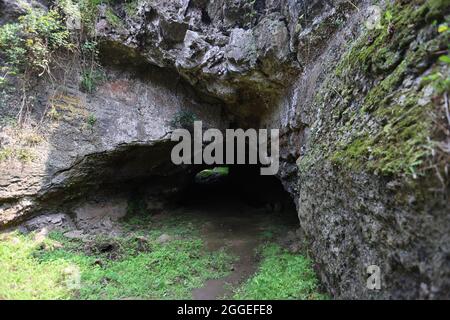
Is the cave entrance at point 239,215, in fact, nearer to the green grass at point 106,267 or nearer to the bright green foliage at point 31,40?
the green grass at point 106,267

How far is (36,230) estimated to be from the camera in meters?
6.92

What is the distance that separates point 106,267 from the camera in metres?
5.61

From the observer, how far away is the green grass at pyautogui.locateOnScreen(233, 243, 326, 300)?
13.6 ft

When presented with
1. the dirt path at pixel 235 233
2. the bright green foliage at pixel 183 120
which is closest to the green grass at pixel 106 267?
the dirt path at pixel 235 233

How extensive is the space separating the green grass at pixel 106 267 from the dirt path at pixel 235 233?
0.86 ft

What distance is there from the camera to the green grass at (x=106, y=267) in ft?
15.1

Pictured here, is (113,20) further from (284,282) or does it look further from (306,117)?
(284,282)

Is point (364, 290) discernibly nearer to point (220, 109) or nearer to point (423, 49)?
point (423, 49)

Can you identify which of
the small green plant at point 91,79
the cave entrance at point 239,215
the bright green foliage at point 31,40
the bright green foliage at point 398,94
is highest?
the bright green foliage at point 31,40

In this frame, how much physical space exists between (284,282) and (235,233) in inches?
146

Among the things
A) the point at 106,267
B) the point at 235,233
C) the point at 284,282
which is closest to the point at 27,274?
the point at 106,267

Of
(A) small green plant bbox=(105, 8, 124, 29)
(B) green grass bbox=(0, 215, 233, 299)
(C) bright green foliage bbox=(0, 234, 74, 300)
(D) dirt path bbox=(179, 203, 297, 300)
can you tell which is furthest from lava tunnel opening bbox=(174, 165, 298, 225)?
(A) small green plant bbox=(105, 8, 124, 29)

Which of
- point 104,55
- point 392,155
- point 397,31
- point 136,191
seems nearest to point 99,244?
point 136,191

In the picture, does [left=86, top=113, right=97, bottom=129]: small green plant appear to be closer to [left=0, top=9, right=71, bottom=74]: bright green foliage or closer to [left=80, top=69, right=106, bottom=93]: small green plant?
[left=80, top=69, right=106, bottom=93]: small green plant
